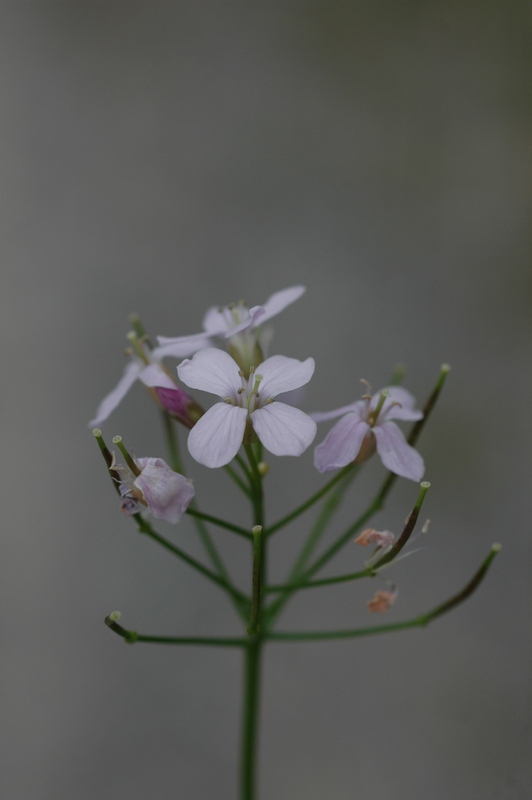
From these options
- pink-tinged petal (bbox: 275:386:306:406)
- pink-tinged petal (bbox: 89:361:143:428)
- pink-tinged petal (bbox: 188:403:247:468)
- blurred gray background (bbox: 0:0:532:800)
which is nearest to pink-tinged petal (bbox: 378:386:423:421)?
pink-tinged petal (bbox: 275:386:306:406)

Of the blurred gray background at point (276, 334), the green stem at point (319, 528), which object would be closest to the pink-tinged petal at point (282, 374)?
the green stem at point (319, 528)

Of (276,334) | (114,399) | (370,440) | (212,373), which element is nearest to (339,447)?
(370,440)

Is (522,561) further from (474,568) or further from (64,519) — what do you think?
(64,519)

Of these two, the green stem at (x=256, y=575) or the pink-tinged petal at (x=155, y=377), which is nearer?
the green stem at (x=256, y=575)

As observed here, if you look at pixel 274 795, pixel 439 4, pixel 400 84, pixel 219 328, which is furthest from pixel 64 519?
pixel 439 4

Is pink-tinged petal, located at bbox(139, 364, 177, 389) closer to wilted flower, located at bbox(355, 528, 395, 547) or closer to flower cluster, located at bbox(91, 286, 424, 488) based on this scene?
flower cluster, located at bbox(91, 286, 424, 488)

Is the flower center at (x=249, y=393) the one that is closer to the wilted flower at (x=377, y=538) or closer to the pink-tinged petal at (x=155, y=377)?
the pink-tinged petal at (x=155, y=377)

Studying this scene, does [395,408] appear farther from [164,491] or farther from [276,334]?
[276,334]
